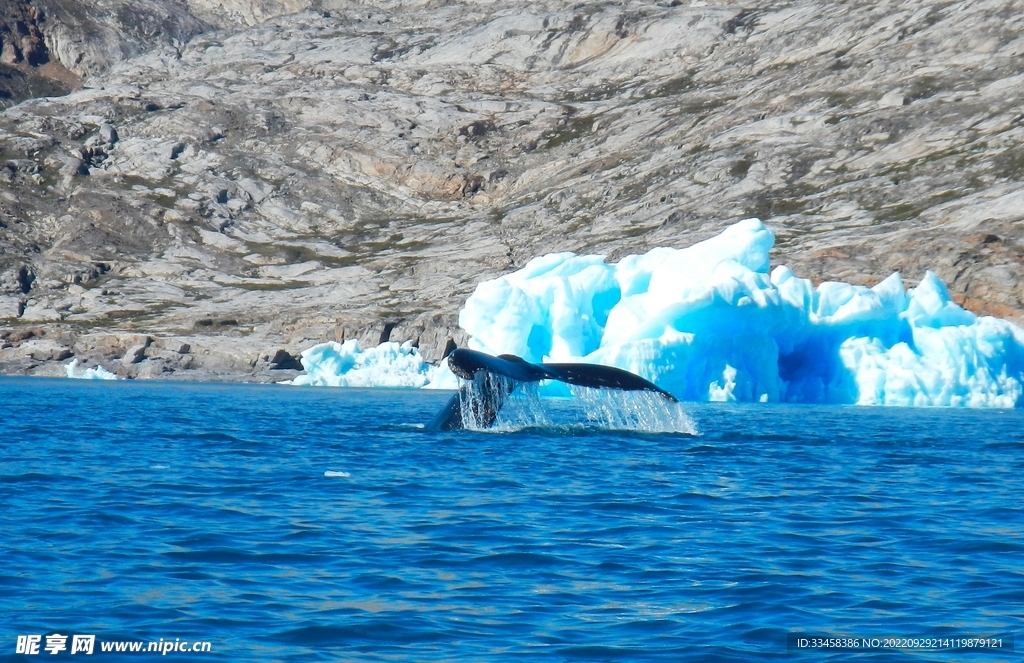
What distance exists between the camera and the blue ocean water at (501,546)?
10391 mm

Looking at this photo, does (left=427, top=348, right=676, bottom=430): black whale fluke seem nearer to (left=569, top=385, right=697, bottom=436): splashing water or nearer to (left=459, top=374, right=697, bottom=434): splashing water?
(left=459, top=374, right=697, bottom=434): splashing water

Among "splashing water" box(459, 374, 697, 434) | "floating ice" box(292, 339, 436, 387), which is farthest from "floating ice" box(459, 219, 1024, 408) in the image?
"floating ice" box(292, 339, 436, 387)

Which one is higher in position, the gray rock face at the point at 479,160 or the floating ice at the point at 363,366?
the gray rock face at the point at 479,160

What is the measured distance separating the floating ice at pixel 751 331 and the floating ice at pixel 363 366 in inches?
703

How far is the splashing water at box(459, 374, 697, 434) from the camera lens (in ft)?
93.4

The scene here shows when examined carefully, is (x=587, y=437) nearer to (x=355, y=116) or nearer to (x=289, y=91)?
(x=355, y=116)

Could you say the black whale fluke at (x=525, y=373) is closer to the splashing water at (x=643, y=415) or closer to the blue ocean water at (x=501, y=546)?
the blue ocean water at (x=501, y=546)

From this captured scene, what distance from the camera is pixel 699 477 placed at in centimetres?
2127

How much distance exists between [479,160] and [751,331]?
96.7 metres

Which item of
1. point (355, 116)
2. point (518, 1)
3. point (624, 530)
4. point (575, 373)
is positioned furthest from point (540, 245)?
point (624, 530)

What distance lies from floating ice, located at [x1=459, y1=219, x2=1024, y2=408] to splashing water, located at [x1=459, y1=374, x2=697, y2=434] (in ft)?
49.1

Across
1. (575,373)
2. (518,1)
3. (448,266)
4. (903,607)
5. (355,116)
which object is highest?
(518,1)

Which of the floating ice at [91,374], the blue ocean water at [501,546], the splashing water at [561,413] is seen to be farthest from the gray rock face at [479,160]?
the blue ocean water at [501,546]

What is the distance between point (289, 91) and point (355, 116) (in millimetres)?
14073
